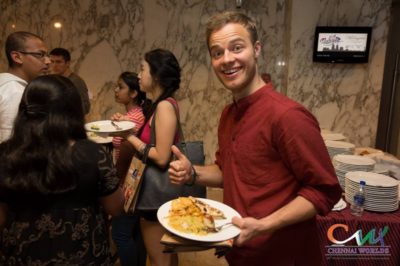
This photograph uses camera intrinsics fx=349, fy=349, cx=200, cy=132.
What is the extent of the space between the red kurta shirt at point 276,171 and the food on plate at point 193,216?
4.2 inches

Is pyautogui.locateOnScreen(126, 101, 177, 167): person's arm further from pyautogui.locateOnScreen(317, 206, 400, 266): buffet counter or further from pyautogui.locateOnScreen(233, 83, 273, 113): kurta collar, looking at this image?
pyautogui.locateOnScreen(317, 206, 400, 266): buffet counter

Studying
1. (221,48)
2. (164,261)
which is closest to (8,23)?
(164,261)

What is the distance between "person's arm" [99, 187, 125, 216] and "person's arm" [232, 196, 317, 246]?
53cm

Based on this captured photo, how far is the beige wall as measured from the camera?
4.16m

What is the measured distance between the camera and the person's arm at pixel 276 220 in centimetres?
108

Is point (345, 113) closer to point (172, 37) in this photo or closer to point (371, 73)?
point (371, 73)

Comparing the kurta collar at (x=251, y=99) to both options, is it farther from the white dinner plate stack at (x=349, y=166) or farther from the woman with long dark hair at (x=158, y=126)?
the white dinner plate stack at (x=349, y=166)

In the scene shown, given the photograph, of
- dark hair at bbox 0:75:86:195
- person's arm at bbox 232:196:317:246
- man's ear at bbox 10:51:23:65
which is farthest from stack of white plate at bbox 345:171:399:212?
man's ear at bbox 10:51:23:65

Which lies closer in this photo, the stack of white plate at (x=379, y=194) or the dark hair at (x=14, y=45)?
the stack of white plate at (x=379, y=194)

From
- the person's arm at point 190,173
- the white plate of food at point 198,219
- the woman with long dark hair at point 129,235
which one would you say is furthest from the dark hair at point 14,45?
the white plate of food at point 198,219

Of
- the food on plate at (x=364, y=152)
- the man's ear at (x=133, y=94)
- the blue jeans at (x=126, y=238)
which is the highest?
the man's ear at (x=133, y=94)

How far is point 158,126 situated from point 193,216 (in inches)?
32.8

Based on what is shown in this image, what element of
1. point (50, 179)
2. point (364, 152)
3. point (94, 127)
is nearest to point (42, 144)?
point (50, 179)

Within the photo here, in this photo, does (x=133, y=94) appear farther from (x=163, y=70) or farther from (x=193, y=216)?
(x=193, y=216)
